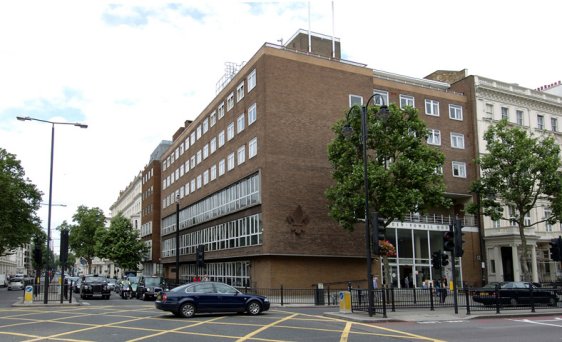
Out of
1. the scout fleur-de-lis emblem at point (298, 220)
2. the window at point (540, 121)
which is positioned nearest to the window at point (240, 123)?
the scout fleur-de-lis emblem at point (298, 220)

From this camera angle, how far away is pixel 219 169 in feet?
163

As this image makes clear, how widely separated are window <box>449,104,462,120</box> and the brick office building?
0.61 feet

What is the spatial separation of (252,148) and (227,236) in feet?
28.8

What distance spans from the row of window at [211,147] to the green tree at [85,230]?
49.9 metres

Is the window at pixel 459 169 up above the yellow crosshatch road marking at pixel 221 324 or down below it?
above

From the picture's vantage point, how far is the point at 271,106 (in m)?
Answer: 39.3

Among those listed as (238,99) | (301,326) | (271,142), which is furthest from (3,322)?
(238,99)

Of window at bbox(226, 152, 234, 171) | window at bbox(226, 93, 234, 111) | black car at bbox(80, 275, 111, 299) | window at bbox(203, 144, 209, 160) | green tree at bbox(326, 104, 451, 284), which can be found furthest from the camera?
window at bbox(203, 144, 209, 160)

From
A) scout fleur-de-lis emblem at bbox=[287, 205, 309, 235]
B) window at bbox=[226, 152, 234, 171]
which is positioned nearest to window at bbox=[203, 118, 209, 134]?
window at bbox=[226, 152, 234, 171]

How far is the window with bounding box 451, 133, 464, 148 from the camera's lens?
48.5 meters

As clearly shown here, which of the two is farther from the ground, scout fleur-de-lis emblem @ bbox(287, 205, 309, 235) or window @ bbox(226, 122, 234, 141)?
window @ bbox(226, 122, 234, 141)

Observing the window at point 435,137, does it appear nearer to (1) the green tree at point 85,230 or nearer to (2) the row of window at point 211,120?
(2) the row of window at point 211,120

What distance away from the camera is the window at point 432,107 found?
47.8 metres

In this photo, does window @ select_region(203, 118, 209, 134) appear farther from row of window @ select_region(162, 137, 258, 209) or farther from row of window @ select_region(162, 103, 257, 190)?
row of window @ select_region(162, 137, 258, 209)
